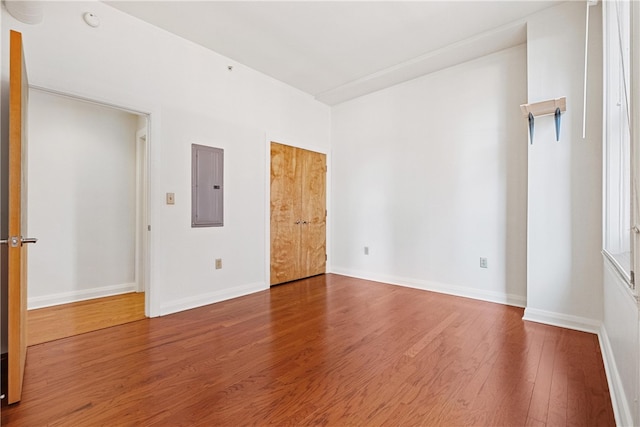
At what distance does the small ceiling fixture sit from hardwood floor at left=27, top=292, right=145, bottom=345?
257 cm

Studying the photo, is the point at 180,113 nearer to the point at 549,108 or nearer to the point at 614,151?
the point at 549,108

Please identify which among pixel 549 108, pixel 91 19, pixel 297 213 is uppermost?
pixel 91 19

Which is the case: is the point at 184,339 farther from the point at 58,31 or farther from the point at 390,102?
the point at 390,102

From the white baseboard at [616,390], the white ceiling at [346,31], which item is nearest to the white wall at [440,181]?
the white ceiling at [346,31]

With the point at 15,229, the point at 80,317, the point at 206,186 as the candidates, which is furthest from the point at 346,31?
the point at 80,317

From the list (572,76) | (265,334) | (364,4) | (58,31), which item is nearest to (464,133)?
(572,76)

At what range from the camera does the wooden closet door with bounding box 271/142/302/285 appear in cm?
414

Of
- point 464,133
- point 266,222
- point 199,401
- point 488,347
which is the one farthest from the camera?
point 266,222

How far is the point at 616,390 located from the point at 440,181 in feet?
8.40

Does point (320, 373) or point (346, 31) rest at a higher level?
point (346, 31)

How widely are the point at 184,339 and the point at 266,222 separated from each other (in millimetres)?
1856

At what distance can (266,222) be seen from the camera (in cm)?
401

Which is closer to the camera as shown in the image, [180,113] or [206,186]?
[180,113]

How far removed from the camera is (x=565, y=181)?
105 inches
